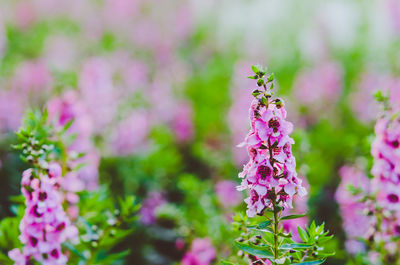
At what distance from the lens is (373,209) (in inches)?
98.3

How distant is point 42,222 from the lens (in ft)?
6.72

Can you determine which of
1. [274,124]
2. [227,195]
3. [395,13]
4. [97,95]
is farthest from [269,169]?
[395,13]

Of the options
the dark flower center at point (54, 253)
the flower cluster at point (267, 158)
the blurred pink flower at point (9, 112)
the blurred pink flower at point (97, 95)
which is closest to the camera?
the flower cluster at point (267, 158)

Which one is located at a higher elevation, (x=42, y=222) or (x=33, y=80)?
(x=33, y=80)

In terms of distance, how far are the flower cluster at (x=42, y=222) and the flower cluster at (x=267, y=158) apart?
31.4 inches

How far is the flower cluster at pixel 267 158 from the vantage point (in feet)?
5.73

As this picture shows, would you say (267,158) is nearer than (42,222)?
Yes

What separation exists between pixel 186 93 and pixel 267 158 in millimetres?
5487

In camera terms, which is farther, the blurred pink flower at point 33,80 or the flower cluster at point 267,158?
the blurred pink flower at point 33,80

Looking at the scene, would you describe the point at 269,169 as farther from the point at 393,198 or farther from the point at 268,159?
the point at 393,198

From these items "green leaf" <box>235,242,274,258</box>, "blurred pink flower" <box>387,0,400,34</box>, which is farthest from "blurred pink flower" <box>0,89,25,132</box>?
"blurred pink flower" <box>387,0,400,34</box>

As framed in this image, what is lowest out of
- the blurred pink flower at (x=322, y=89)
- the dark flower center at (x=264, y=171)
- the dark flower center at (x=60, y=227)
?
the dark flower center at (x=60, y=227)

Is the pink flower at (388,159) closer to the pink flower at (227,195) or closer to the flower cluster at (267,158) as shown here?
the flower cluster at (267,158)

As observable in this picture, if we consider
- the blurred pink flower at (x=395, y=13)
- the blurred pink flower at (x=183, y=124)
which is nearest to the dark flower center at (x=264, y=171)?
the blurred pink flower at (x=183, y=124)
